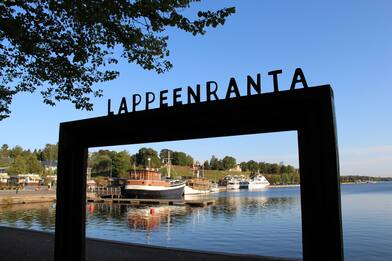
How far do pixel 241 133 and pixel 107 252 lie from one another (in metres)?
6.76

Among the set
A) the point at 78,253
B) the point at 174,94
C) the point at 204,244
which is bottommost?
the point at 204,244

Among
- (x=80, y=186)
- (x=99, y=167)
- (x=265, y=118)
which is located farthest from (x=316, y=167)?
(x=99, y=167)

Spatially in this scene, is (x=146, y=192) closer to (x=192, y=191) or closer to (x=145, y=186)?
(x=145, y=186)

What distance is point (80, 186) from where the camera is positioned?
908 centimetres

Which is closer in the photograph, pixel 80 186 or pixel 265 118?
pixel 265 118

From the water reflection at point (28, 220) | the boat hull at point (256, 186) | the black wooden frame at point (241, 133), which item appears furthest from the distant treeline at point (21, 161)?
the black wooden frame at point (241, 133)

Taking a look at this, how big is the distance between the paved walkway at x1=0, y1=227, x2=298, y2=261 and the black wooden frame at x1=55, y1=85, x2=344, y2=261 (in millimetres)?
2325

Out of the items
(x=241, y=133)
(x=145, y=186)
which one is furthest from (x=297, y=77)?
(x=145, y=186)

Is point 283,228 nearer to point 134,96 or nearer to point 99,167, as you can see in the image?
point 134,96

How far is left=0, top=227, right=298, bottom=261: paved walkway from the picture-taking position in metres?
10.7

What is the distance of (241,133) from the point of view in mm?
7387

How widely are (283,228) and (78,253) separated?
24.1 metres

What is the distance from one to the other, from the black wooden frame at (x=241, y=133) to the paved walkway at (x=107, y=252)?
2.33m

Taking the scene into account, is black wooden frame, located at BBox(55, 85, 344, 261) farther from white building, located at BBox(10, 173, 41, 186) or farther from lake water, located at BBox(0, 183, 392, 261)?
white building, located at BBox(10, 173, 41, 186)
